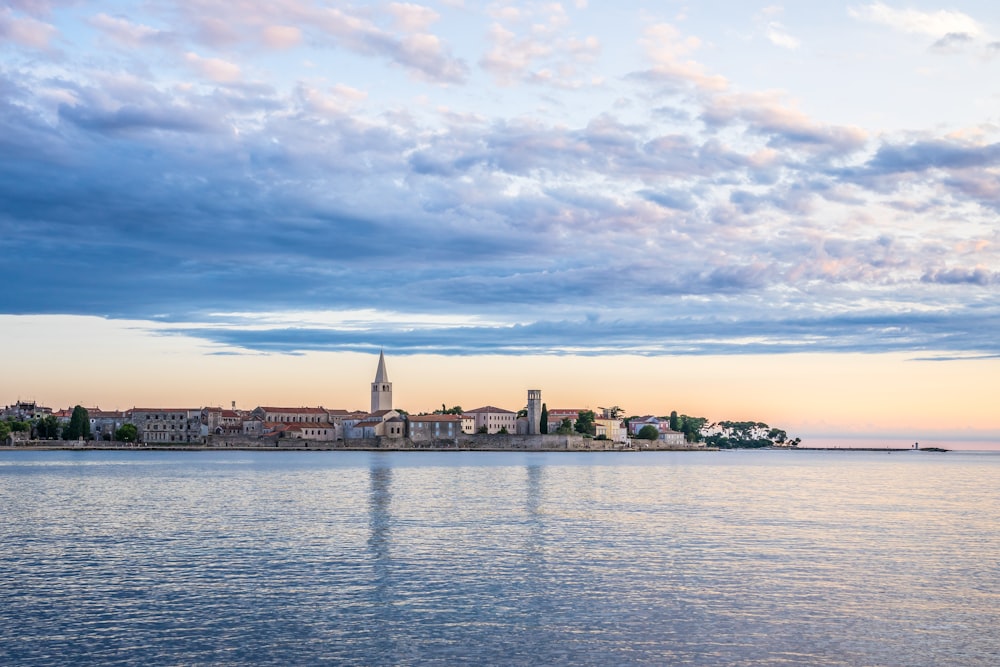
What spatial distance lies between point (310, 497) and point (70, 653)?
4253cm

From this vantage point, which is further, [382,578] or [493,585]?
[382,578]

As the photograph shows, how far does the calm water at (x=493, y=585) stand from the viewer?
21141 millimetres

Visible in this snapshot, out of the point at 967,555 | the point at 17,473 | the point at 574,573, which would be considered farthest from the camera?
the point at 17,473

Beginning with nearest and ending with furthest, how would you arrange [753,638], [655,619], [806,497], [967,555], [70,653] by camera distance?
[70,653], [753,638], [655,619], [967,555], [806,497]

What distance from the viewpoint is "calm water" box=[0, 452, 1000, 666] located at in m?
21.1

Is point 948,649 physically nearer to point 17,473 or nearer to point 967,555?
point 967,555

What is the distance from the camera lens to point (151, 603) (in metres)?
25.4

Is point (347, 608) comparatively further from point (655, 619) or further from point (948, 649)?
point (948, 649)

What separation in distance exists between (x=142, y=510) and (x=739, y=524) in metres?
32.0

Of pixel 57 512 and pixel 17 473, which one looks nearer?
pixel 57 512

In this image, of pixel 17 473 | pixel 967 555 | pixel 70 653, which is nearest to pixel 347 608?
pixel 70 653

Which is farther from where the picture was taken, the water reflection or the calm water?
the water reflection

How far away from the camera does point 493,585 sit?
2830cm

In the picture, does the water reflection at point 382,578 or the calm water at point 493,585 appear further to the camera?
the water reflection at point 382,578
